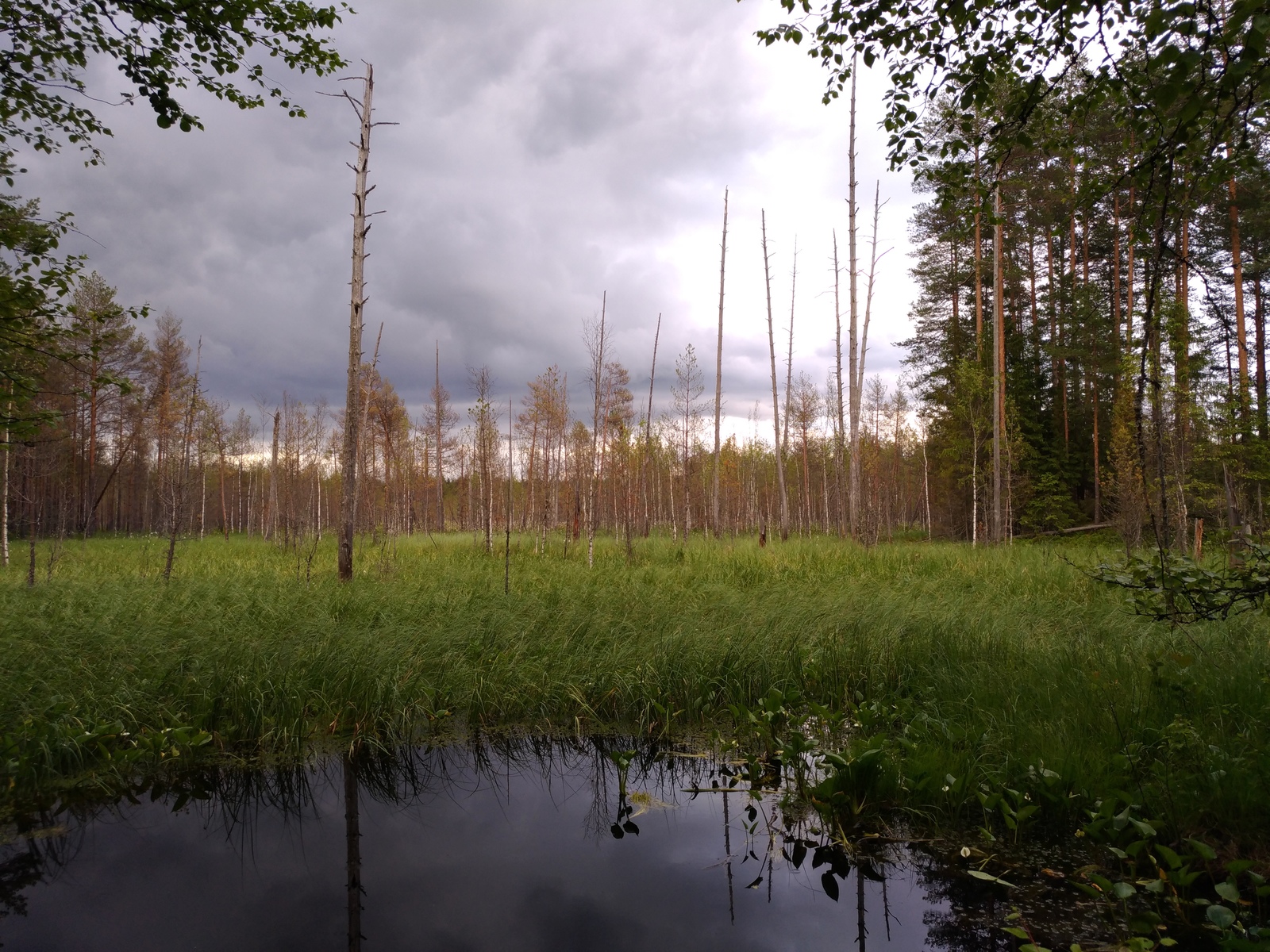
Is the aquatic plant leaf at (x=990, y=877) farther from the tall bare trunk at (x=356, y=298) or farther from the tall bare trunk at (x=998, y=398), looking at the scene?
the tall bare trunk at (x=998, y=398)

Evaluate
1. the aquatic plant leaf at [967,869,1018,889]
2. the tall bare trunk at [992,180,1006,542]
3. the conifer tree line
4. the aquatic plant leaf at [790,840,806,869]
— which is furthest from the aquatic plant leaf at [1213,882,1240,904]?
the tall bare trunk at [992,180,1006,542]

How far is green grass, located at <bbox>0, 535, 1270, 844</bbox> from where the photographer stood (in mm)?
3578

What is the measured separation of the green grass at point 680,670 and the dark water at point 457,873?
573 millimetres

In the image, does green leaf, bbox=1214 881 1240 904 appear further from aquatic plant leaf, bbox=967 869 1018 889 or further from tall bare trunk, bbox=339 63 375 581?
tall bare trunk, bbox=339 63 375 581

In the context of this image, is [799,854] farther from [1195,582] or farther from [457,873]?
[1195,582]

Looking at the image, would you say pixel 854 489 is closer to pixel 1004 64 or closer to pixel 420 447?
pixel 1004 64

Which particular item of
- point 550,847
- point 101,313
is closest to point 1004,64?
point 550,847

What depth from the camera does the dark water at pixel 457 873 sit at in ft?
9.16

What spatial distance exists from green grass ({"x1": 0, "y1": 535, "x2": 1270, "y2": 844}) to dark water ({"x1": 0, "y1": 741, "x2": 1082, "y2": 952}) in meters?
0.57

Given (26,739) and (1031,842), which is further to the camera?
(26,739)

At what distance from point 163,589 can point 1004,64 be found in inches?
408

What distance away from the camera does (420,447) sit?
121 ft

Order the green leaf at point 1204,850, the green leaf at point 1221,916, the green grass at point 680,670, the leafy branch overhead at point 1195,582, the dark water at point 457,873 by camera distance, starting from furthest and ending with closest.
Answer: the green grass at point 680,670
the leafy branch overhead at point 1195,582
the dark water at point 457,873
the green leaf at point 1204,850
the green leaf at point 1221,916

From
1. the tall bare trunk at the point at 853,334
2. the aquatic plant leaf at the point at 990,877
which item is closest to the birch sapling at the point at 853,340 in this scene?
the tall bare trunk at the point at 853,334
